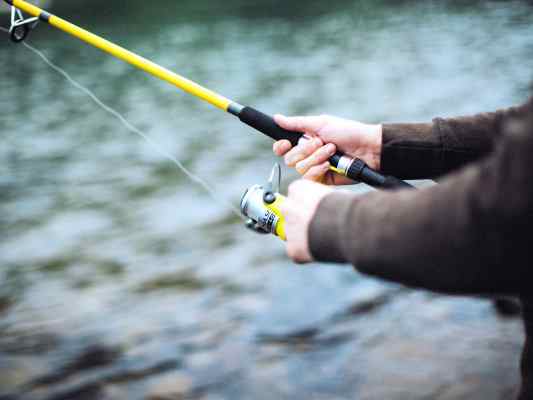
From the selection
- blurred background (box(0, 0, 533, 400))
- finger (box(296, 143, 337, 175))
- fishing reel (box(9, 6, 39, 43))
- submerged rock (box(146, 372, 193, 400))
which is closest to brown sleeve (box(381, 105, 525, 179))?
finger (box(296, 143, 337, 175))

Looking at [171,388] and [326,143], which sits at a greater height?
[326,143]

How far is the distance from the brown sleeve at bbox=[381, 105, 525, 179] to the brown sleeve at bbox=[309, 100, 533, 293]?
61cm

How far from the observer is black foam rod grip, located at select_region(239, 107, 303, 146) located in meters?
1.62

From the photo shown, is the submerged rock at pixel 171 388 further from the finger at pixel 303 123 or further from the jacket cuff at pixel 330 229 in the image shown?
the jacket cuff at pixel 330 229

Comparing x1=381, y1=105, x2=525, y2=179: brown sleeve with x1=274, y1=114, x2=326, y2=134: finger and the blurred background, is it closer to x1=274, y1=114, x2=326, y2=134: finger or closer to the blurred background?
x1=274, y1=114, x2=326, y2=134: finger

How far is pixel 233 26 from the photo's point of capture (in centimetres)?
905

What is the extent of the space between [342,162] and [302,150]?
5.1 inches

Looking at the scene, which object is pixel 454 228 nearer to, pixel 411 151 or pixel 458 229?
pixel 458 229

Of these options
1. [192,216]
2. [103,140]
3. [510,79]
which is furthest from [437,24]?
[192,216]

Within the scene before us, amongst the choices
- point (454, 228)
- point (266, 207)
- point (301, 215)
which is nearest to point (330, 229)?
point (301, 215)

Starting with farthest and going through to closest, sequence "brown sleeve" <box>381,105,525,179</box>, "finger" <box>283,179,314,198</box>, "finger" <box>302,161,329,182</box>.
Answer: "finger" <box>302,161,329,182</box> → "brown sleeve" <box>381,105,525,179</box> → "finger" <box>283,179,314,198</box>

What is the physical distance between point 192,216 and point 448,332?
1.80 m

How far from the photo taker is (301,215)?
97 cm

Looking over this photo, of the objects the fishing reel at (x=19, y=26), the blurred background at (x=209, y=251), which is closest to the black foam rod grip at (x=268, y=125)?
the blurred background at (x=209, y=251)
